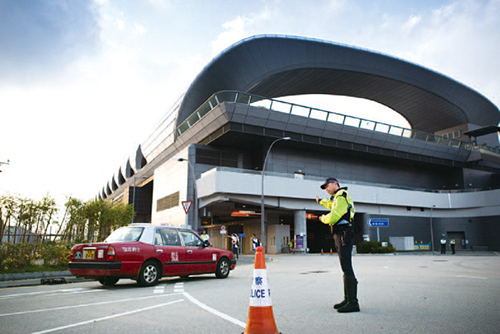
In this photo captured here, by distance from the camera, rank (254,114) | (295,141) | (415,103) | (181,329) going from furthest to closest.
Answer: (415,103), (295,141), (254,114), (181,329)

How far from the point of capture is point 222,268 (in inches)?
469

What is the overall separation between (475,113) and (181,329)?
67519 mm

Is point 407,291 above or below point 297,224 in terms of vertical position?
below

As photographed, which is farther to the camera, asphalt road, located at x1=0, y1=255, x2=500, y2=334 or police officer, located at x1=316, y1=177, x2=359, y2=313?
police officer, located at x1=316, y1=177, x2=359, y2=313

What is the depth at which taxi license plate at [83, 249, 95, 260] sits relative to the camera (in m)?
9.34

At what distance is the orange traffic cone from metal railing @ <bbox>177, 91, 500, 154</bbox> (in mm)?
33967

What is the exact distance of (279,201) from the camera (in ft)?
131

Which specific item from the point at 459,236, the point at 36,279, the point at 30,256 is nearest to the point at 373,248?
the point at 459,236

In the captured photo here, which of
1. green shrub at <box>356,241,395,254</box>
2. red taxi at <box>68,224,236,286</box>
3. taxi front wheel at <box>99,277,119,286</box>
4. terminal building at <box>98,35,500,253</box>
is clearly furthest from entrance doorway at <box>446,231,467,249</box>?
taxi front wheel at <box>99,277,119,286</box>

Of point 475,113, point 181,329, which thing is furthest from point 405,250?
point 181,329

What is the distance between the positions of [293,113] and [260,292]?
37.4 metres

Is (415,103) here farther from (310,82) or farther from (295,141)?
(295,141)

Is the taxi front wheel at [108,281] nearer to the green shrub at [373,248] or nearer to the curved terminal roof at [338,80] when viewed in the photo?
the green shrub at [373,248]

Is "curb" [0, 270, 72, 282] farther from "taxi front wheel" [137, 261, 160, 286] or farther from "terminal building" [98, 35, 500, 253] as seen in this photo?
"terminal building" [98, 35, 500, 253]
